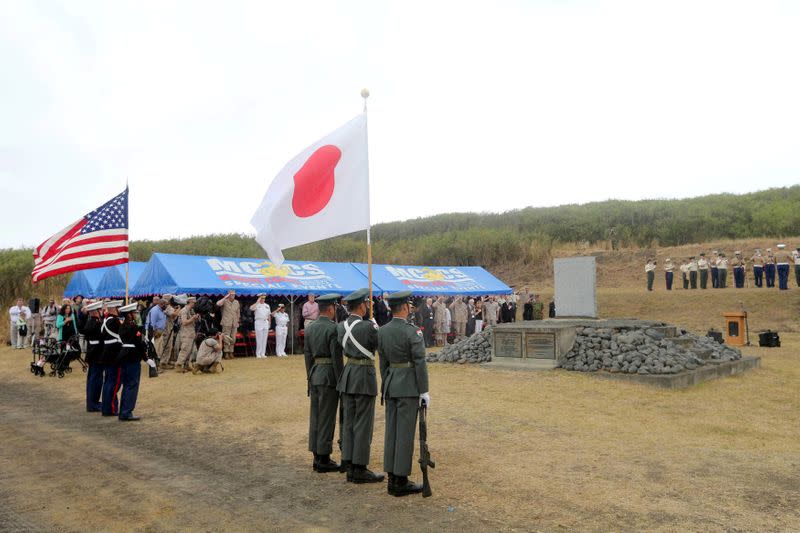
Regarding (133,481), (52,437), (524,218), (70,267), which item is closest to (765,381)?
(133,481)

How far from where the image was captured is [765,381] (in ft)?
35.0

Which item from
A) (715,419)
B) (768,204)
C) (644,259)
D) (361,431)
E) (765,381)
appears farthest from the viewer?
(768,204)

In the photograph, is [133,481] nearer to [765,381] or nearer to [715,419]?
[715,419]

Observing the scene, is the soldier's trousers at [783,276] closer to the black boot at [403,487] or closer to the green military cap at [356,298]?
the green military cap at [356,298]

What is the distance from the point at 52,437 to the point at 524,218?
157 feet

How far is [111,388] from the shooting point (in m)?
8.20

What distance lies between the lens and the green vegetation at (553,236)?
37531 millimetres

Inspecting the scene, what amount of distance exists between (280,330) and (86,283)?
8054mm

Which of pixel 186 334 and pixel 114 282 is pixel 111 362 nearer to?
pixel 186 334

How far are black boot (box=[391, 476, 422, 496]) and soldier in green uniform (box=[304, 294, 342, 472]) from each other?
904 mm

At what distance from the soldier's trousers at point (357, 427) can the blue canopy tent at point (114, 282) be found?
14485 mm

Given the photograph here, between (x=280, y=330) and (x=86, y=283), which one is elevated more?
(x=86, y=283)

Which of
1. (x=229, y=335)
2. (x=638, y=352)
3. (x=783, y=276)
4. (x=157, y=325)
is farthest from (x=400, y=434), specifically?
(x=783, y=276)

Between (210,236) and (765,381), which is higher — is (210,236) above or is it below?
above
